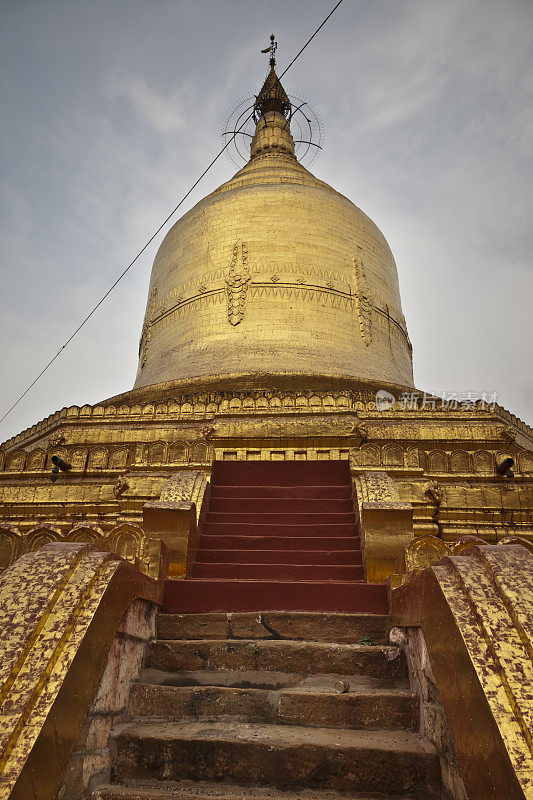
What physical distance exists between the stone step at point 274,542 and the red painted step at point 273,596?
1.10 meters

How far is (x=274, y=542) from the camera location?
212 inches

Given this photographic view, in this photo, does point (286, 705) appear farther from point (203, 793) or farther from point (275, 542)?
point (275, 542)

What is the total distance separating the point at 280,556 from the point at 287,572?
1.17 ft

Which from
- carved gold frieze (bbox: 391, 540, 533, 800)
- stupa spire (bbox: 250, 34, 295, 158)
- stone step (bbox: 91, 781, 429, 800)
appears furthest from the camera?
stupa spire (bbox: 250, 34, 295, 158)

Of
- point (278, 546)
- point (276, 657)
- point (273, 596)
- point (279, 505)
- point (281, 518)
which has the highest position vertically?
point (279, 505)

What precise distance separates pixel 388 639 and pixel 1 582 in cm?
227

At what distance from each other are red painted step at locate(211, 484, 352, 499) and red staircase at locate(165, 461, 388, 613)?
1cm

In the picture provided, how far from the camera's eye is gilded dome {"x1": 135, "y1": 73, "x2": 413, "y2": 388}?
12195 mm

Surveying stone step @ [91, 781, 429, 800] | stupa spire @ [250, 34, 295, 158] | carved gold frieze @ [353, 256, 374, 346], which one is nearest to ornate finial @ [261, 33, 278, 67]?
stupa spire @ [250, 34, 295, 158]

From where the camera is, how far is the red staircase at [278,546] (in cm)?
418

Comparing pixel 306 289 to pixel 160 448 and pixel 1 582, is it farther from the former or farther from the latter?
pixel 1 582

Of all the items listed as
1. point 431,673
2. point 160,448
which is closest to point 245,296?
point 160,448

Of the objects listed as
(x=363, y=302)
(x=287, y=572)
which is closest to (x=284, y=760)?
(x=287, y=572)

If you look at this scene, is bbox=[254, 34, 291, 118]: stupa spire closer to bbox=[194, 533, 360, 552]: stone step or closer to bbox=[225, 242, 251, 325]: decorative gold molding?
bbox=[225, 242, 251, 325]: decorative gold molding
